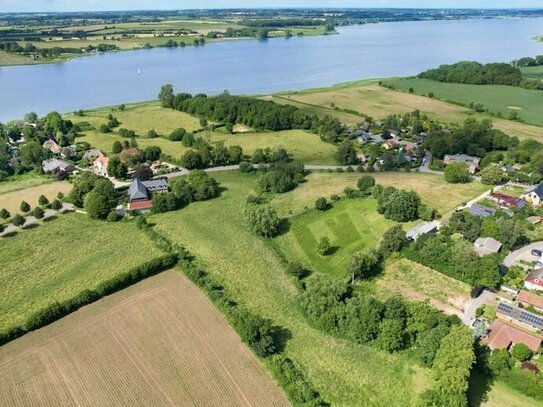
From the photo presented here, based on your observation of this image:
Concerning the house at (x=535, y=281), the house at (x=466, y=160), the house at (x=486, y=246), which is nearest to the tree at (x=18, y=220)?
the house at (x=486, y=246)

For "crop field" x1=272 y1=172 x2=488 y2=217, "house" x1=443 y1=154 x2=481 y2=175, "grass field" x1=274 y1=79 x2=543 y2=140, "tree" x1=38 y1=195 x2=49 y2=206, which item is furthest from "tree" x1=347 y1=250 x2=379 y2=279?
"grass field" x1=274 y1=79 x2=543 y2=140

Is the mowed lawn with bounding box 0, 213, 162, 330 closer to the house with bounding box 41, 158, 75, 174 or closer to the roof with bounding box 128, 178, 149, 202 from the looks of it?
the roof with bounding box 128, 178, 149, 202

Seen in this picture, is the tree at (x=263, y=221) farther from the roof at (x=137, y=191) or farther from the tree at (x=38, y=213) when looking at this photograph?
the tree at (x=38, y=213)

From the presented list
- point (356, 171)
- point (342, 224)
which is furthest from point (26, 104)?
point (342, 224)

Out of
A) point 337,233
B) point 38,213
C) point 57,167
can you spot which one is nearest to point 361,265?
point 337,233

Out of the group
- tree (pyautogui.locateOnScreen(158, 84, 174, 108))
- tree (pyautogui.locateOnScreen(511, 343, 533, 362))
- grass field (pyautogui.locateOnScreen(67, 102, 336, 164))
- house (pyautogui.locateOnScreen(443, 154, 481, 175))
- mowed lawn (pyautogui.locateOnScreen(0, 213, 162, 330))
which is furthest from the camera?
tree (pyautogui.locateOnScreen(158, 84, 174, 108))

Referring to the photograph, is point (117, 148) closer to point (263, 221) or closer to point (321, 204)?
point (263, 221)
